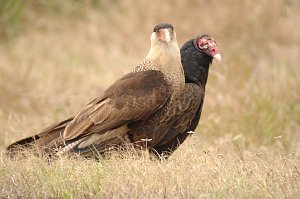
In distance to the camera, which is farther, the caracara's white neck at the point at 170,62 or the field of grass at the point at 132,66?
the caracara's white neck at the point at 170,62

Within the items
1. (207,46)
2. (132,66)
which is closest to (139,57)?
(132,66)

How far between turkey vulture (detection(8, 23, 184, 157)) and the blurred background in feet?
4.29

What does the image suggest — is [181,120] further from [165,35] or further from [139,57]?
[139,57]

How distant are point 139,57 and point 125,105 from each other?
5477mm

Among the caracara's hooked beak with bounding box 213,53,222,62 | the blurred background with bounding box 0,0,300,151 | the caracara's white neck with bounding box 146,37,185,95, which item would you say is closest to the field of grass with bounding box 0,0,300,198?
the blurred background with bounding box 0,0,300,151

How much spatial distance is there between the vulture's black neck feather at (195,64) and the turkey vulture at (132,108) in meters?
0.31

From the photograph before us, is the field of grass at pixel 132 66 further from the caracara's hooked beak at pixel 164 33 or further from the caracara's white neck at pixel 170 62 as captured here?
the caracara's hooked beak at pixel 164 33

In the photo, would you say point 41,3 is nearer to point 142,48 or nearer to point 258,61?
point 142,48

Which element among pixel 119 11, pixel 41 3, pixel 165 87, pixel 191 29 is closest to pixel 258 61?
pixel 191 29

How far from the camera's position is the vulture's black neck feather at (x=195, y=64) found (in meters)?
6.72

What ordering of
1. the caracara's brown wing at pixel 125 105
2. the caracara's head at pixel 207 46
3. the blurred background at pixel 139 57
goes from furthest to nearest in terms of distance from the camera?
the blurred background at pixel 139 57
the caracara's head at pixel 207 46
the caracara's brown wing at pixel 125 105

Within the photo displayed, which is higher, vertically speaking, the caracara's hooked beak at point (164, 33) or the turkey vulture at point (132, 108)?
the caracara's hooked beak at point (164, 33)

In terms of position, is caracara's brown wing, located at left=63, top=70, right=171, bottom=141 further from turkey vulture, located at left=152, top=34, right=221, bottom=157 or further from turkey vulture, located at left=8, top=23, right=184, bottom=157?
turkey vulture, located at left=152, top=34, right=221, bottom=157

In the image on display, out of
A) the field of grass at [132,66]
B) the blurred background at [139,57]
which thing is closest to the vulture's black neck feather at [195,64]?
the field of grass at [132,66]
